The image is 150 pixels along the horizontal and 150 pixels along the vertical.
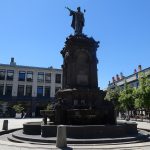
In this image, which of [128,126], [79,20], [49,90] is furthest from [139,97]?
[49,90]

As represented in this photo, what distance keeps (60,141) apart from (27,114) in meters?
49.9

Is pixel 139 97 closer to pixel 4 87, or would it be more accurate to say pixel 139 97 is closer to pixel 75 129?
pixel 75 129

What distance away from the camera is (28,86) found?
61188mm

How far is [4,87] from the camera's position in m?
59.1

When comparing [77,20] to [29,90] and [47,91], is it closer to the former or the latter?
[29,90]

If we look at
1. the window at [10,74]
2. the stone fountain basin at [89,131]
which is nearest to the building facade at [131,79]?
the window at [10,74]

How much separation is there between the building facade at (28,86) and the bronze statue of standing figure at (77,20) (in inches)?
1669

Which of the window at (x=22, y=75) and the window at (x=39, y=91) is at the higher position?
the window at (x=22, y=75)

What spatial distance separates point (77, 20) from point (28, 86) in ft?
144

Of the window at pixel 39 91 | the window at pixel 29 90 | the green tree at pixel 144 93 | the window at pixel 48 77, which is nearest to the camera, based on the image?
the green tree at pixel 144 93

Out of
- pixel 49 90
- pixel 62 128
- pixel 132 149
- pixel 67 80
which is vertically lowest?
pixel 132 149

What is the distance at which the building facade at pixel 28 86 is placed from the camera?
5906cm

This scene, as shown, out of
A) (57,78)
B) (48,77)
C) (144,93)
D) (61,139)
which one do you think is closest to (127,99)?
(144,93)

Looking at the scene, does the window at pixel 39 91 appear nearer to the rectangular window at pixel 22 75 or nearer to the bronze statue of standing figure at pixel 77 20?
the rectangular window at pixel 22 75
